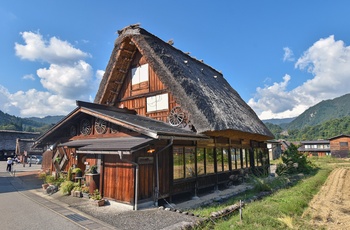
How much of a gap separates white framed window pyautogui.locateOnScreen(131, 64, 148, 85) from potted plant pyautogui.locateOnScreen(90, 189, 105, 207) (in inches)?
263

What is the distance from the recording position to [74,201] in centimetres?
931

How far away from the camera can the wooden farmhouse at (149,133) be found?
28.3 ft

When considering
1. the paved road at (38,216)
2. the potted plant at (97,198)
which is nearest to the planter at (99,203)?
the potted plant at (97,198)

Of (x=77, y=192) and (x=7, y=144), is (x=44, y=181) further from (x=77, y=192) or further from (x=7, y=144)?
(x=7, y=144)

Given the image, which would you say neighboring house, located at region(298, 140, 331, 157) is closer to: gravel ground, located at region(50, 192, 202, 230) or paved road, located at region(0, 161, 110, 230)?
gravel ground, located at region(50, 192, 202, 230)

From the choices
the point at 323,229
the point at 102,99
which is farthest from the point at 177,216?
the point at 102,99

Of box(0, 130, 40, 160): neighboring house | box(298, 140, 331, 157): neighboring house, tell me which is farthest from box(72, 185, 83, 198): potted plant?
box(298, 140, 331, 157): neighboring house

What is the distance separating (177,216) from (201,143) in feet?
15.5

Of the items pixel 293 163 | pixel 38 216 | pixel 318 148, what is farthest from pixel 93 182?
pixel 318 148

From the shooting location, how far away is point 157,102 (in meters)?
12.6

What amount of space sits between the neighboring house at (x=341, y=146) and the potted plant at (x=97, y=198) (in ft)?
188

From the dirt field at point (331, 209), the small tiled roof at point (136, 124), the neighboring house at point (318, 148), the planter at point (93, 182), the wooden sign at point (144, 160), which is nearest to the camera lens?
the dirt field at point (331, 209)

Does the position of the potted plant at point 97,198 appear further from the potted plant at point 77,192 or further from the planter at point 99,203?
the potted plant at point 77,192

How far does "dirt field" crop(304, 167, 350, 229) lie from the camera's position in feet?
23.3
